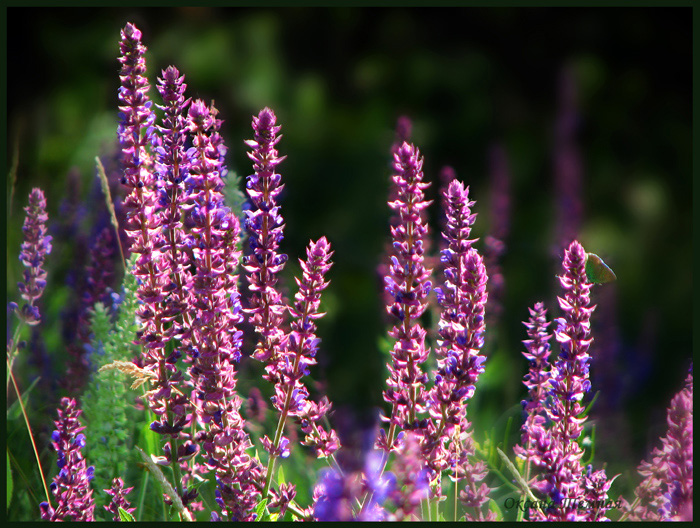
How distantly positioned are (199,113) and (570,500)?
3.63 feet

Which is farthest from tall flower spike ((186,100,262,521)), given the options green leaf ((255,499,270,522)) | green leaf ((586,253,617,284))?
green leaf ((586,253,617,284))

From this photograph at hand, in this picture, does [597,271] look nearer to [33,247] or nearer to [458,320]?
[458,320]

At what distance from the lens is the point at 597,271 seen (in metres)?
1.71

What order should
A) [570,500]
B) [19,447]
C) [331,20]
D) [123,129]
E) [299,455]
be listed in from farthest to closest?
1. [331,20]
2. [299,455]
3. [19,447]
4. [123,129]
5. [570,500]

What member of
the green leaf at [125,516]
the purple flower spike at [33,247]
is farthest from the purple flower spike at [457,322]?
the purple flower spike at [33,247]

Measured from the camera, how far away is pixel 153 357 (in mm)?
1740

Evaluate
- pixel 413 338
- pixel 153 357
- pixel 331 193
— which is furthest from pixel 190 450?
pixel 331 193

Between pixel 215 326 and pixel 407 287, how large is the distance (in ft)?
1.38

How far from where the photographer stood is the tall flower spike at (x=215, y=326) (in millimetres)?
1615

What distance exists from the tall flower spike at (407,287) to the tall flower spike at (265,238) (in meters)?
0.25

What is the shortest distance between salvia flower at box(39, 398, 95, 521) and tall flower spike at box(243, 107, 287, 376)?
45cm

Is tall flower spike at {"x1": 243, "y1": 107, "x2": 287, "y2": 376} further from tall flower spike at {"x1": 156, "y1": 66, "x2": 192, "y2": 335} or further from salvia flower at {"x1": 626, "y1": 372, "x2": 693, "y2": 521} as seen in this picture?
salvia flower at {"x1": 626, "y1": 372, "x2": 693, "y2": 521}

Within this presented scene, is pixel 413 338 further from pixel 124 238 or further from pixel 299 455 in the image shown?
pixel 124 238

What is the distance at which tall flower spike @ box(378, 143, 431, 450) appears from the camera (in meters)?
1.53
